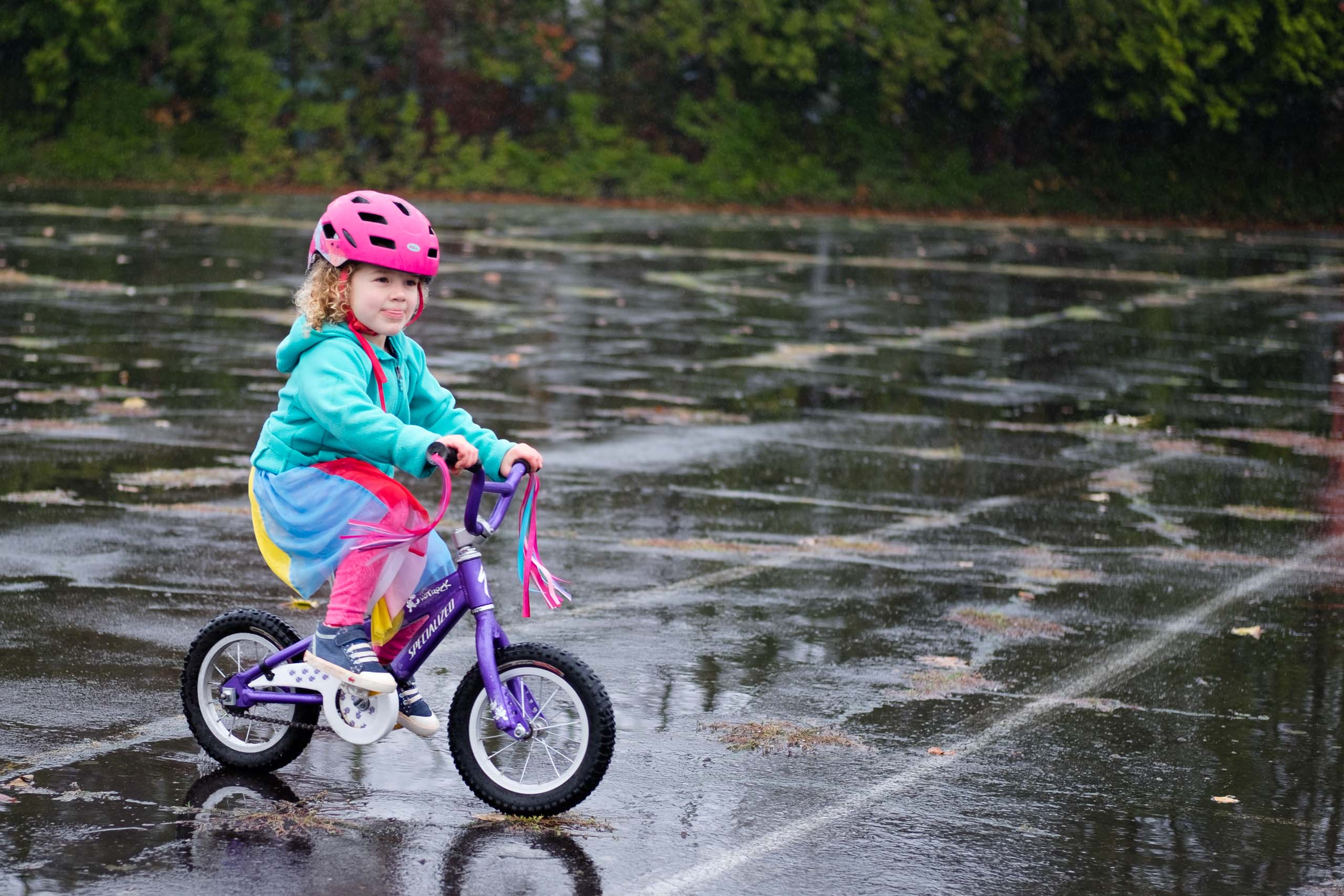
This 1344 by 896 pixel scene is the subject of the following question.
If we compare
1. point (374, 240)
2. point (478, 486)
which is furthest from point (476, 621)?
point (374, 240)

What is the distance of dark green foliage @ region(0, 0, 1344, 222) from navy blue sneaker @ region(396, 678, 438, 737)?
31.1 m

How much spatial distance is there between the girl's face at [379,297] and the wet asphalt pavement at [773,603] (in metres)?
1.38

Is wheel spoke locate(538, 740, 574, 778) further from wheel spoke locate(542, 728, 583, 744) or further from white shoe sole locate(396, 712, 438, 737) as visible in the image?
white shoe sole locate(396, 712, 438, 737)

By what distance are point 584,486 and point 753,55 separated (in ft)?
89.0

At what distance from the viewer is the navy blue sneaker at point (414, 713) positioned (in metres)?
5.41

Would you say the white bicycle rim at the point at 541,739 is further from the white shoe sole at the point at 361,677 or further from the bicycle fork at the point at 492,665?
the white shoe sole at the point at 361,677

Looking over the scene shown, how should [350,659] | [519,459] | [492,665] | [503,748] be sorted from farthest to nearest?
1. [503,748]
2. [350,659]
3. [492,665]
4. [519,459]

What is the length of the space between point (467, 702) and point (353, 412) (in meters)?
0.89

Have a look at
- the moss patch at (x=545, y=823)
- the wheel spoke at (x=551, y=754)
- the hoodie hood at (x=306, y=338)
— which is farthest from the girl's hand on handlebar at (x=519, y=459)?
the moss patch at (x=545, y=823)

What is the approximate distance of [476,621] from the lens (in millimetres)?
5223

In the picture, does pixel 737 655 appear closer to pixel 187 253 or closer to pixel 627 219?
pixel 187 253

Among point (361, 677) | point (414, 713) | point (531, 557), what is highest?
point (531, 557)

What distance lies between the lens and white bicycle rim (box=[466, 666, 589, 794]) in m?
5.20

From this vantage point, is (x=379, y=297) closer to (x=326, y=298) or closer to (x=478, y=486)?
(x=326, y=298)
